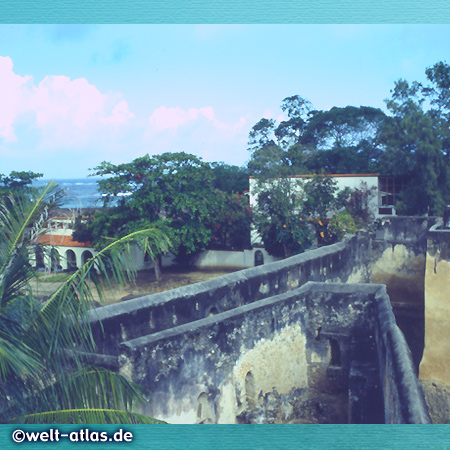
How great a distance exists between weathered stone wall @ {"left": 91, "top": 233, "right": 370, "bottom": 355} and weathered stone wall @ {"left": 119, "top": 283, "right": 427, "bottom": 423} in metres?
0.86

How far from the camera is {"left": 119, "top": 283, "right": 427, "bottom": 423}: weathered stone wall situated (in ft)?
19.0

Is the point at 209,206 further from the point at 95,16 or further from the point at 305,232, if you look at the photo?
the point at 95,16

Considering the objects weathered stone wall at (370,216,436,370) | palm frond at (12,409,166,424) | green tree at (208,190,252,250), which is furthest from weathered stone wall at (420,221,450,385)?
green tree at (208,190,252,250)

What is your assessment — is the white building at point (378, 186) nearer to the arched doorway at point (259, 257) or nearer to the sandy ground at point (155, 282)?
the arched doorway at point (259, 257)

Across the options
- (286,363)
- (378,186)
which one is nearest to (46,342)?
(286,363)

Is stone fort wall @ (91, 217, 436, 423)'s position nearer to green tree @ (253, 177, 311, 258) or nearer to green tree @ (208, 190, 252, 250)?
green tree @ (253, 177, 311, 258)

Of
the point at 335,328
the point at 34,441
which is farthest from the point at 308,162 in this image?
the point at 34,441

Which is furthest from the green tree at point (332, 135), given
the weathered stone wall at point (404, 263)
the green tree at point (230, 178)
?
the weathered stone wall at point (404, 263)

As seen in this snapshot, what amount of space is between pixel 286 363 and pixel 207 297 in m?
1.59

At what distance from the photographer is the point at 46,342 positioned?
13.4 feet

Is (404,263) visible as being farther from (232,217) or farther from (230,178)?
(230,178)

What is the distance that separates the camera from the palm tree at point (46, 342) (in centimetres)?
397

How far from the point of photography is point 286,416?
26.3 ft

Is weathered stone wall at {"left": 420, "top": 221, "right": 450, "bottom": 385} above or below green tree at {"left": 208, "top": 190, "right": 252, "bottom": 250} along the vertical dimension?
below
